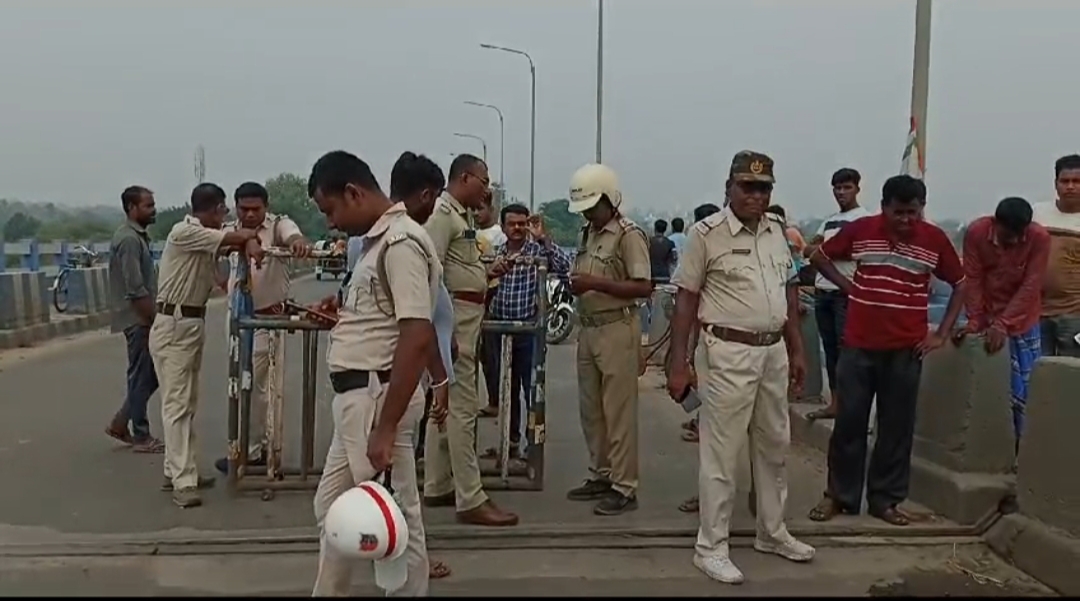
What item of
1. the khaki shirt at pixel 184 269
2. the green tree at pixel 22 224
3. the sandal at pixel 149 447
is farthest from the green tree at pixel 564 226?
the green tree at pixel 22 224

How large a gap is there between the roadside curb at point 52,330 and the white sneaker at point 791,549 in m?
8.52

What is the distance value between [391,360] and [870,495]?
3.30m

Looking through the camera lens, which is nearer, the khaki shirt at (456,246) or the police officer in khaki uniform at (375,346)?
the police officer in khaki uniform at (375,346)

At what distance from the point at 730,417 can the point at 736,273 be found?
0.68m

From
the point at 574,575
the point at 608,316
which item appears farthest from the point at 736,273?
the point at 574,575

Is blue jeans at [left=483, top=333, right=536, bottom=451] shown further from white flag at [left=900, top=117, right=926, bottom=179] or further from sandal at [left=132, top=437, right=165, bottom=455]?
white flag at [left=900, top=117, right=926, bottom=179]

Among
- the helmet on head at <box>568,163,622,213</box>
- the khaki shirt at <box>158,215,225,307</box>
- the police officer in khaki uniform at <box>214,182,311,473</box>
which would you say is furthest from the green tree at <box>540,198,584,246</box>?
the khaki shirt at <box>158,215,225,307</box>

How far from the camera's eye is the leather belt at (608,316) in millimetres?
6137

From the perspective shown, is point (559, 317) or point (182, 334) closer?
point (182, 334)

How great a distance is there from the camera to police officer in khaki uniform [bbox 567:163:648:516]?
6062 millimetres

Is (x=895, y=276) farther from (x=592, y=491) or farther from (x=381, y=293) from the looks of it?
(x=381, y=293)

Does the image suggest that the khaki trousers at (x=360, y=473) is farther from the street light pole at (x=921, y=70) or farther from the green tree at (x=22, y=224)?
the green tree at (x=22, y=224)

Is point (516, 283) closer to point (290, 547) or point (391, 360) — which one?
point (290, 547)

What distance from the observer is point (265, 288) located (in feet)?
21.7
